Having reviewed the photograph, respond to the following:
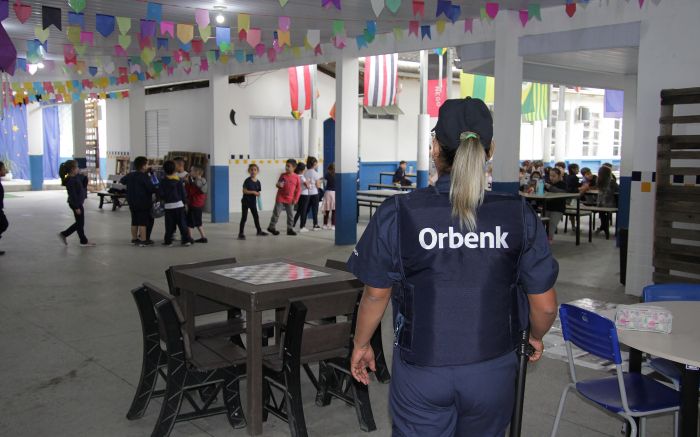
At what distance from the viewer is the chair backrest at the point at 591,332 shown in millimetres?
3379

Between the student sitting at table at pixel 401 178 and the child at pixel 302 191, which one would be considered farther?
the student sitting at table at pixel 401 178

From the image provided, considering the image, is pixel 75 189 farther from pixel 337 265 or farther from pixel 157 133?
pixel 157 133

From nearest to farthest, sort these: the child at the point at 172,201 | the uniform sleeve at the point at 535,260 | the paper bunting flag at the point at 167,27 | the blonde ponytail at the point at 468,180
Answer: the blonde ponytail at the point at 468,180 < the uniform sleeve at the point at 535,260 < the paper bunting flag at the point at 167,27 < the child at the point at 172,201

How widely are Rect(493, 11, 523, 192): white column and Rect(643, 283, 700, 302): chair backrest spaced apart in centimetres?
499

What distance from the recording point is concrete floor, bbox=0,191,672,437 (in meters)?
4.28

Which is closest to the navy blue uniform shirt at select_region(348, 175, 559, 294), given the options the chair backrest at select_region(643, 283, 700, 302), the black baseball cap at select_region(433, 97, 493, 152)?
the black baseball cap at select_region(433, 97, 493, 152)

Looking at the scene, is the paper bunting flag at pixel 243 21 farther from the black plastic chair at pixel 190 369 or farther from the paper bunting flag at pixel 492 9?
the black plastic chair at pixel 190 369

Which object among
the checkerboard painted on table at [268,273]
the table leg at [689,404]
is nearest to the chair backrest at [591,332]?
the table leg at [689,404]

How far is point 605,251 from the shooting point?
37.9 feet

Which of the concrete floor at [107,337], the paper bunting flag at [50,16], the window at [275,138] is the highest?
the paper bunting flag at [50,16]

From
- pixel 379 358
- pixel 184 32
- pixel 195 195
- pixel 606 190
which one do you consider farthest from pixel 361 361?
pixel 606 190

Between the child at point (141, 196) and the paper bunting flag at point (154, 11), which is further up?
the paper bunting flag at point (154, 11)

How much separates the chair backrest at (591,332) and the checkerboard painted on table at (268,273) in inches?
64.0

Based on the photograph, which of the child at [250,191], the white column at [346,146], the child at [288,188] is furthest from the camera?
the child at [288,188]
